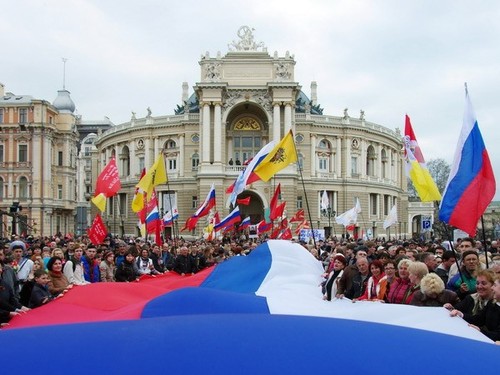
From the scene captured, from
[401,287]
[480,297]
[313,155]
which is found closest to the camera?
[480,297]

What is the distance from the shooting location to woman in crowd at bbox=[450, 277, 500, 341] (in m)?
5.69

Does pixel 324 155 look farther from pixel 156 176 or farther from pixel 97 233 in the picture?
pixel 97 233

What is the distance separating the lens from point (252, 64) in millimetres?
59938

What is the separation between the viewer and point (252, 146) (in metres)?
63.0

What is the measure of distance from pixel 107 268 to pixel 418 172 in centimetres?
698

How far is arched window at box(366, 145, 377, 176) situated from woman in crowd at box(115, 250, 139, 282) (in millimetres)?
56668

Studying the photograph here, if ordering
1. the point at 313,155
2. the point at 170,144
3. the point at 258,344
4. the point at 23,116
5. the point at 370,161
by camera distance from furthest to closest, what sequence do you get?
1. the point at 370,161
2. the point at 23,116
3. the point at 170,144
4. the point at 313,155
5. the point at 258,344

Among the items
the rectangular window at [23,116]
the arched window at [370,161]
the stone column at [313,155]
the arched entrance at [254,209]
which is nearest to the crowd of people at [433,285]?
the arched entrance at [254,209]

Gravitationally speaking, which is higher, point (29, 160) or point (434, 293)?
point (29, 160)

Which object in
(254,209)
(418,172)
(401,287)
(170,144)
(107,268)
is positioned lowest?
(107,268)

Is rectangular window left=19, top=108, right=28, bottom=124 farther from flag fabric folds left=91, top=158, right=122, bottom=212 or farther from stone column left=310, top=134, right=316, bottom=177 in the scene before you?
flag fabric folds left=91, top=158, right=122, bottom=212

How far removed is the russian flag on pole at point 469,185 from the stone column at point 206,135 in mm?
50300

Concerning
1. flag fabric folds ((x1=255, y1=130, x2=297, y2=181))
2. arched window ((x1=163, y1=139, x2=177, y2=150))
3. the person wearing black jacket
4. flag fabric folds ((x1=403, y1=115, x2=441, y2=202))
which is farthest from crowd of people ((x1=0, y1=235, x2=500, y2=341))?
arched window ((x1=163, y1=139, x2=177, y2=150))

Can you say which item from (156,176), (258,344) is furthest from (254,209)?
(258,344)
